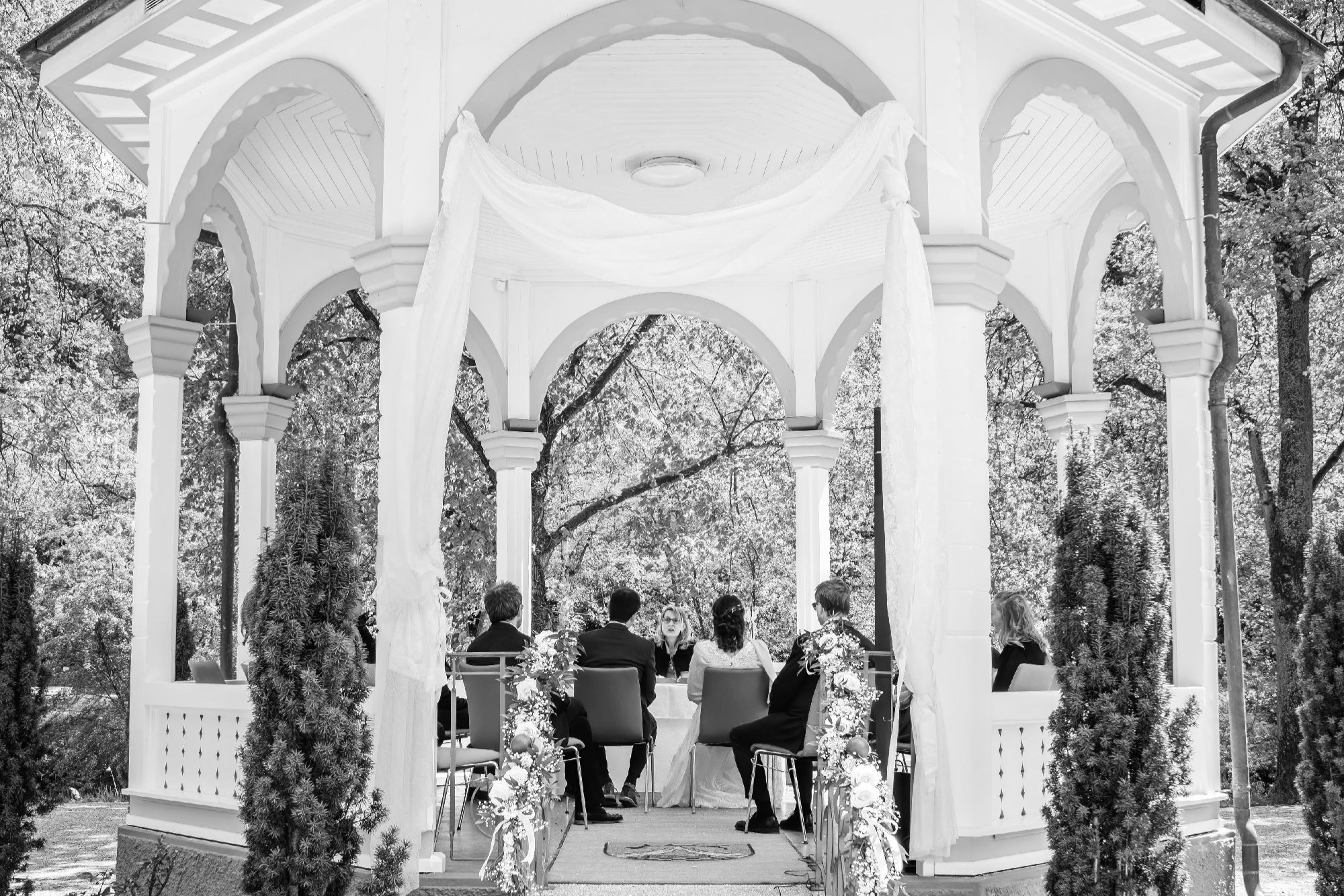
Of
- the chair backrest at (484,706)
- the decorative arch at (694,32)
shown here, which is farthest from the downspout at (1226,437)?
the chair backrest at (484,706)

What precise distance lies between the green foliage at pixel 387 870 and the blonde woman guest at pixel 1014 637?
327 cm

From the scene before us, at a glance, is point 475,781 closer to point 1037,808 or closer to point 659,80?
point 1037,808

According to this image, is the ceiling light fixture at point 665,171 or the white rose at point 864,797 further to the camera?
the ceiling light fixture at point 665,171

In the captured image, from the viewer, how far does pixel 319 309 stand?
11.3 meters

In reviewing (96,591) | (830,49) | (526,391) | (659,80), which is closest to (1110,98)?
(830,49)

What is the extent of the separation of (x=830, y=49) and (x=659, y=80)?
168 cm

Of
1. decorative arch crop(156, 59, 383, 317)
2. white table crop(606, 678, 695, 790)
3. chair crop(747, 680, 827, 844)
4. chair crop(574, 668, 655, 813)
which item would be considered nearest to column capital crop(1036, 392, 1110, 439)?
white table crop(606, 678, 695, 790)

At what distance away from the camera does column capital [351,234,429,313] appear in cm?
627

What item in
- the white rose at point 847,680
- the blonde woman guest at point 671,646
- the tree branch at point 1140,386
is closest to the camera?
the white rose at point 847,680

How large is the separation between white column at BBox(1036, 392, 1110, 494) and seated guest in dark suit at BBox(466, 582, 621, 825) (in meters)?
4.90

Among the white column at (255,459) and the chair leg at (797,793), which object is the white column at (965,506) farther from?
the white column at (255,459)

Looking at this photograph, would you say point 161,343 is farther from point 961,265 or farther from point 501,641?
point 961,265

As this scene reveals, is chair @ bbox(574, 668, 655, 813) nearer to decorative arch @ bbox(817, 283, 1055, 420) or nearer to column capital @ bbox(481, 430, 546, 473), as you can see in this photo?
Answer: column capital @ bbox(481, 430, 546, 473)

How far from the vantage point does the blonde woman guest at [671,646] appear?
10242 millimetres
